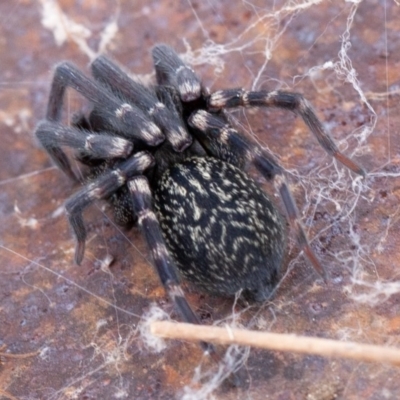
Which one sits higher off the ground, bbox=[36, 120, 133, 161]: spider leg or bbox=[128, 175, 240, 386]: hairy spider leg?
bbox=[36, 120, 133, 161]: spider leg

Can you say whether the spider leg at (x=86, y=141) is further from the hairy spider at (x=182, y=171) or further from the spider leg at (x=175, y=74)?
the spider leg at (x=175, y=74)

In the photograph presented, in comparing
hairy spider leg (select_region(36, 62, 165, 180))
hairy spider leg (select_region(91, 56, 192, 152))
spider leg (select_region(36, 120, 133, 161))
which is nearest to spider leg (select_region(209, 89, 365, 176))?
hairy spider leg (select_region(91, 56, 192, 152))

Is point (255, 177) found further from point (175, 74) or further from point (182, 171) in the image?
point (175, 74)

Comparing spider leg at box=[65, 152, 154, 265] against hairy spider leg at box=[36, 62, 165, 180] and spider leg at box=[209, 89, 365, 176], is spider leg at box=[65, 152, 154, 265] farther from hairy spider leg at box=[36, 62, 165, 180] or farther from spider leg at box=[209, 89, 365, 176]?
spider leg at box=[209, 89, 365, 176]

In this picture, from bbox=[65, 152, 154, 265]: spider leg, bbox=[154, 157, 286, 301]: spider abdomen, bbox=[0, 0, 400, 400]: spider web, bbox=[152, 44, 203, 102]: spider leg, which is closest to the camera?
bbox=[0, 0, 400, 400]: spider web

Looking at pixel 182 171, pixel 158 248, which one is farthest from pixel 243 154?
pixel 158 248

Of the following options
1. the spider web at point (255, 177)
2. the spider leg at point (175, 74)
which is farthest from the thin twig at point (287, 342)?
the spider leg at point (175, 74)
